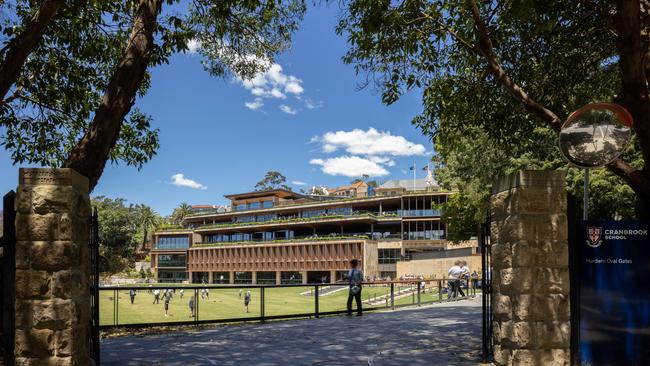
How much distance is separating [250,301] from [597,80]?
1033 centimetres

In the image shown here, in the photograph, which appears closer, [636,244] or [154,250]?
[636,244]

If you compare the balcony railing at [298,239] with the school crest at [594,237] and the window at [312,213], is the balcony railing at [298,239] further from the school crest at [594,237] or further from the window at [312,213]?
the school crest at [594,237]

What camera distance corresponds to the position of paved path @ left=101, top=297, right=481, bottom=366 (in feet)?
25.9

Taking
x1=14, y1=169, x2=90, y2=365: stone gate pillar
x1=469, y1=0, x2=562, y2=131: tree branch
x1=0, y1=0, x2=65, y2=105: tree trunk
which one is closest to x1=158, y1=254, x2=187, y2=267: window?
x1=0, y1=0, x2=65, y2=105: tree trunk

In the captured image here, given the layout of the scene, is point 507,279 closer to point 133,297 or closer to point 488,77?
point 488,77

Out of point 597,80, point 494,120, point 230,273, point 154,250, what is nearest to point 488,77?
point 494,120

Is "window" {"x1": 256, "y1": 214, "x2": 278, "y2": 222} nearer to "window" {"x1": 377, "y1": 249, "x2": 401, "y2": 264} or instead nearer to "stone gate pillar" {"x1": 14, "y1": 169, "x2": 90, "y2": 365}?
"window" {"x1": 377, "y1": 249, "x2": 401, "y2": 264}

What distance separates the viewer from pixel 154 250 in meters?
93.9

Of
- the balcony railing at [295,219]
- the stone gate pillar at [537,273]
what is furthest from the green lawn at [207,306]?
the balcony railing at [295,219]

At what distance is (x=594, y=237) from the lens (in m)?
6.46

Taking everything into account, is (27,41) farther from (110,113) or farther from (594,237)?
(594,237)

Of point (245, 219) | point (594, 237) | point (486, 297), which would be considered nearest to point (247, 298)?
point (486, 297)

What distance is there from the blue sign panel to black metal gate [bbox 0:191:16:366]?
6.74 meters

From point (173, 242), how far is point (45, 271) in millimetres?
90393
